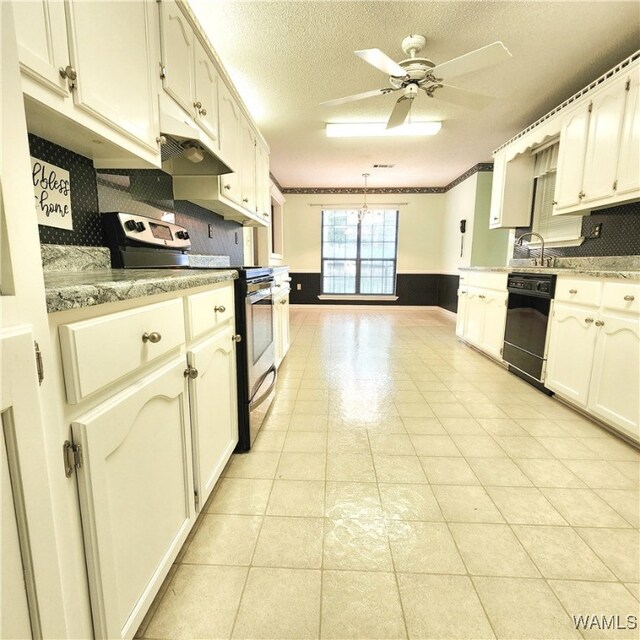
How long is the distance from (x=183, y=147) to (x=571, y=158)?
285cm

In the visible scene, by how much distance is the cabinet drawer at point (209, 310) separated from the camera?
3.53 ft

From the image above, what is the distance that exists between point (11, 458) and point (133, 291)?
384 mm

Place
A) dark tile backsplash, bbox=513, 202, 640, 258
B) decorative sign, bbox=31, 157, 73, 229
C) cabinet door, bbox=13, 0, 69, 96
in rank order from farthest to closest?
dark tile backsplash, bbox=513, 202, 640, 258 → decorative sign, bbox=31, 157, 73, 229 → cabinet door, bbox=13, 0, 69, 96

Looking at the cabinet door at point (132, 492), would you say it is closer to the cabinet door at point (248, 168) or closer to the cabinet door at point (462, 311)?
the cabinet door at point (248, 168)

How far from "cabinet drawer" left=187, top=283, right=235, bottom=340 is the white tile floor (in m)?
0.72

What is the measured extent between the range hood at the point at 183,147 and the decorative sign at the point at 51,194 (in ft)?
1.48

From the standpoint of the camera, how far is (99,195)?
1499 millimetres

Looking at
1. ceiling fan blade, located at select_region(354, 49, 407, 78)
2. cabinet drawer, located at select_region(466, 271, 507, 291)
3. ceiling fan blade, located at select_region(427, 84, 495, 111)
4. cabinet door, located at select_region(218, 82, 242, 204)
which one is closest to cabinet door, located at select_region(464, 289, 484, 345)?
cabinet drawer, located at select_region(466, 271, 507, 291)

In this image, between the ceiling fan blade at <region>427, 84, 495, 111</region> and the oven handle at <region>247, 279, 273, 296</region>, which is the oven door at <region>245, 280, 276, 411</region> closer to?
the oven handle at <region>247, 279, 273, 296</region>

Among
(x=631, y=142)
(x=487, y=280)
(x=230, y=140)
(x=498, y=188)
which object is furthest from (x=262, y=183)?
(x=631, y=142)

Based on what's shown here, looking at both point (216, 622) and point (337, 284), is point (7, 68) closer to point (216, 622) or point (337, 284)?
point (216, 622)

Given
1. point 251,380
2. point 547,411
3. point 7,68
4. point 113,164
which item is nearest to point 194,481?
point 251,380

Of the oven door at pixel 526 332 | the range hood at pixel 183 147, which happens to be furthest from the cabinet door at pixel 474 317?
the range hood at pixel 183 147

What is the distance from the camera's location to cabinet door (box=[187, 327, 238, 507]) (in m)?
1.11
